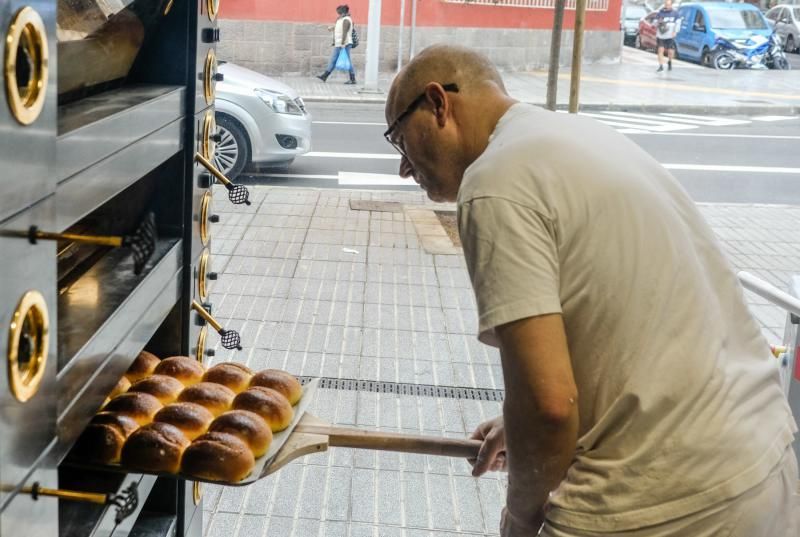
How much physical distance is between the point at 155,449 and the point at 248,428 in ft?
0.78

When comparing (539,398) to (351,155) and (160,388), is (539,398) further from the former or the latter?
(351,155)

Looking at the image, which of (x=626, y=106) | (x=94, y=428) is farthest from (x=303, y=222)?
(x=626, y=106)

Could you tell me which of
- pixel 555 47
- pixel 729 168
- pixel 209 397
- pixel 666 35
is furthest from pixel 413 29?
pixel 209 397

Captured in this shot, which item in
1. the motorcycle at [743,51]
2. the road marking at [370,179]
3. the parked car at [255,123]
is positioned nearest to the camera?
the parked car at [255,123]

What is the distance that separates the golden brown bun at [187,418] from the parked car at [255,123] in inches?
346

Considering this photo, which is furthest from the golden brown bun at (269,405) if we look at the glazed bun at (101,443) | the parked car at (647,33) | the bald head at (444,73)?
the parked car at (647,33)

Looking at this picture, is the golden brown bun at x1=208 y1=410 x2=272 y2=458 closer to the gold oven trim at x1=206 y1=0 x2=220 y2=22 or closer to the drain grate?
the gold oven trim at x1=206 y1=0 x2=220 y2=22

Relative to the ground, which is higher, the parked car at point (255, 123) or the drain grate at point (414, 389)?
the parked car at point (255, 123)

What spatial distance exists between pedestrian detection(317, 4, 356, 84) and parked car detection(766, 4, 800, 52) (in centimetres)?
2130

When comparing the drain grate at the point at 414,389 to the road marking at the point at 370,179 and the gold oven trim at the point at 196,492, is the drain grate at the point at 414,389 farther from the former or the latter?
the road marking at the point at 370,179

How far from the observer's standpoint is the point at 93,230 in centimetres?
240

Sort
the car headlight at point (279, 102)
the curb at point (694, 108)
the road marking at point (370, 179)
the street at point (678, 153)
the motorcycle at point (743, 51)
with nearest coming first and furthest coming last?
the car headlight at point (279, 102)
the road marking at point (370, 179)
the street at point (678, 153)
the curb at point (694, 108)
the motorcycle at point (743, 51)

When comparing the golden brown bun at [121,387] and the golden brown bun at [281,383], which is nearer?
the golden brown bun at [121,387]

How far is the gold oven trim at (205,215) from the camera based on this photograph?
2.89 metres
